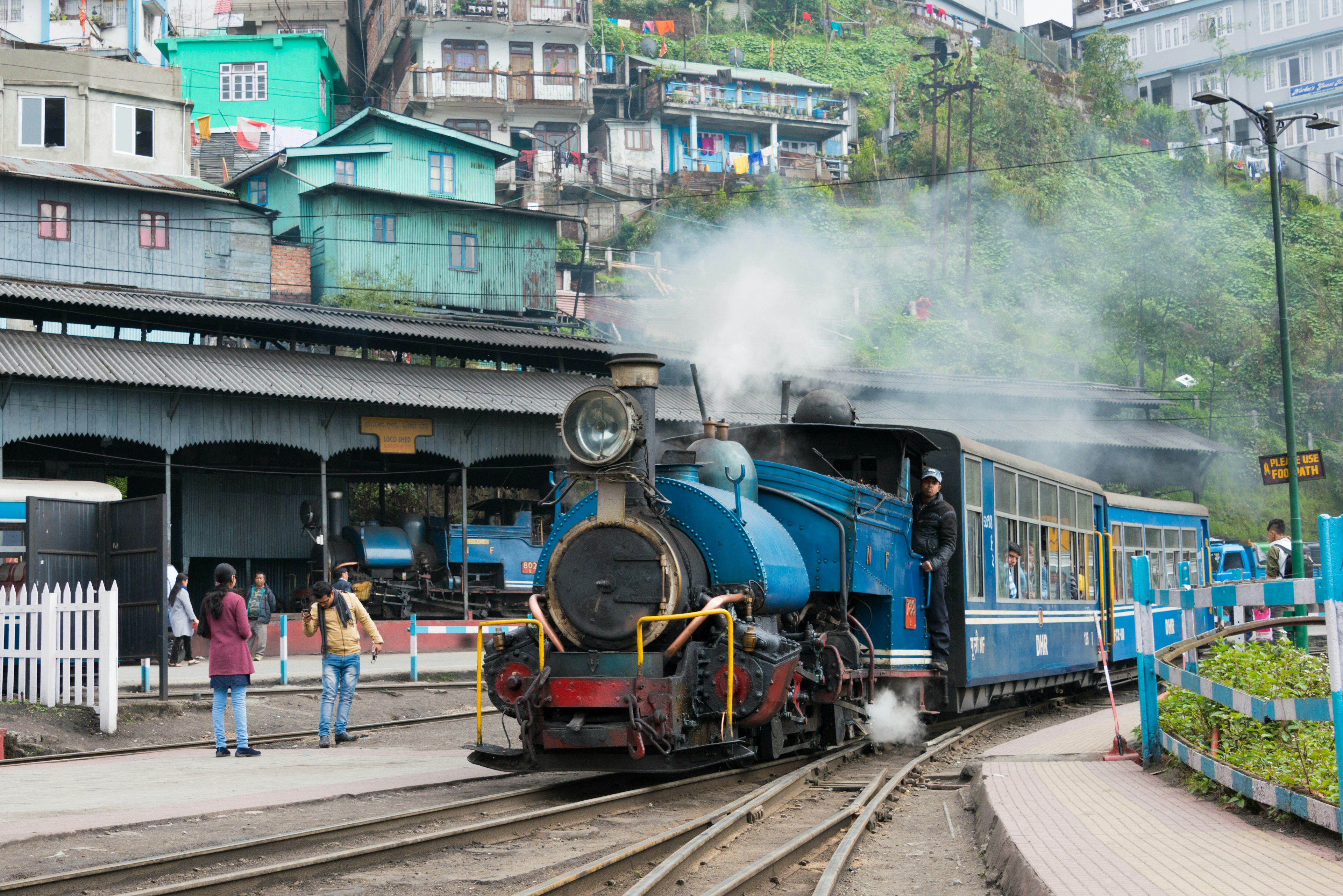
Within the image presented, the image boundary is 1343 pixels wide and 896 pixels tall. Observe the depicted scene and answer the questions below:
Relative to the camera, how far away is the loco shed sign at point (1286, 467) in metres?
24.2

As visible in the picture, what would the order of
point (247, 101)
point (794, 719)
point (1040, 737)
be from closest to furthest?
point (794, 719) < point (1040, 737) < point (247, 101)

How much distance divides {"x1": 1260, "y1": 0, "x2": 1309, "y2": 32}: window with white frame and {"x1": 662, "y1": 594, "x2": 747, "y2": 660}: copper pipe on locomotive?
7807cm

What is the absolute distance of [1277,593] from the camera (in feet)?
20.4

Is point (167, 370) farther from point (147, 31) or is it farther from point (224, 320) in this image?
point (147, 31)

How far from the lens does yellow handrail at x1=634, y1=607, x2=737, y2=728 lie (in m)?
8.34

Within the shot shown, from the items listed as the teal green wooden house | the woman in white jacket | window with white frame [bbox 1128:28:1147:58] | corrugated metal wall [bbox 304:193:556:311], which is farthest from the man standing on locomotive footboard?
window with white frame [bbox 1128:28:1147:58]

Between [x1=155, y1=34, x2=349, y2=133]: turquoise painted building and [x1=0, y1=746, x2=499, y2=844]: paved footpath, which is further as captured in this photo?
[x1=155, y1=34, x2=349, y2=133]: turquoise painted building

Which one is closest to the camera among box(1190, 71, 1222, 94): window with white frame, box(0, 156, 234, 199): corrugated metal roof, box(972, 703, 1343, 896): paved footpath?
box(972, 703, 1343, 896): paved footpath

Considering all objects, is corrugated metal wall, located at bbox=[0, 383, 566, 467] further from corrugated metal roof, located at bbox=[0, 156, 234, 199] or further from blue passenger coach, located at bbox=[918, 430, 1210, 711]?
corrugated metal roof, located at bbox=[0, 156, 234, 199]

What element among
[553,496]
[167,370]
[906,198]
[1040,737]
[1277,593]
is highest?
[906,198]

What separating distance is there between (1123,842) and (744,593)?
10.7ft

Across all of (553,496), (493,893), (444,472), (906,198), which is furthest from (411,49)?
(493,893)

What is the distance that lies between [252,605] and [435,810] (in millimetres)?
17214

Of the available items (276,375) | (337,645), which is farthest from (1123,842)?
(276,375)
